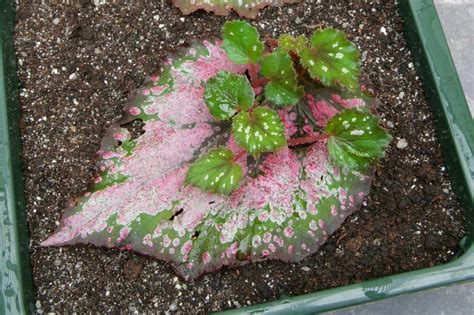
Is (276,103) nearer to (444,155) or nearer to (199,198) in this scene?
(199,198)

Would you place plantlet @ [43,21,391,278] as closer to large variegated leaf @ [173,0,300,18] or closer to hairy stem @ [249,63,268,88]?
hairy stem @ [249,63,268,88]

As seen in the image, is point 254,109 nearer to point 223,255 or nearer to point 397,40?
point 223,255

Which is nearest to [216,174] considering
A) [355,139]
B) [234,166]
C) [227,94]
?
[234,166]

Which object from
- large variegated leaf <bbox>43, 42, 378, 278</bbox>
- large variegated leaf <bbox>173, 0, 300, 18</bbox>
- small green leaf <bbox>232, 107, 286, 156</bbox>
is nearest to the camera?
→ small green leaf <bbox>232, 107, 286, 156</bbox>

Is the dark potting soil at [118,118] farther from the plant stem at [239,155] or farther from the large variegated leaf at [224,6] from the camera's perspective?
the plant stem at [239,155]

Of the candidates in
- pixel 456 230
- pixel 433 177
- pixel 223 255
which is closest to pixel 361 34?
pixel 433 177

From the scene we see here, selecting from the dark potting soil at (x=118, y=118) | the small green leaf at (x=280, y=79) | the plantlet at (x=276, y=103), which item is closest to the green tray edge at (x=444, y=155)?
the dark potting soil at (x=118, y=118)

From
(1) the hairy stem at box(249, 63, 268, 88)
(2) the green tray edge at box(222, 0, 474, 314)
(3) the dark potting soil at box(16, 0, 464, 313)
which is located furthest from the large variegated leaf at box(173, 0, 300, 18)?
(2) the green tray edge at box(222, 0, 474, 314)
